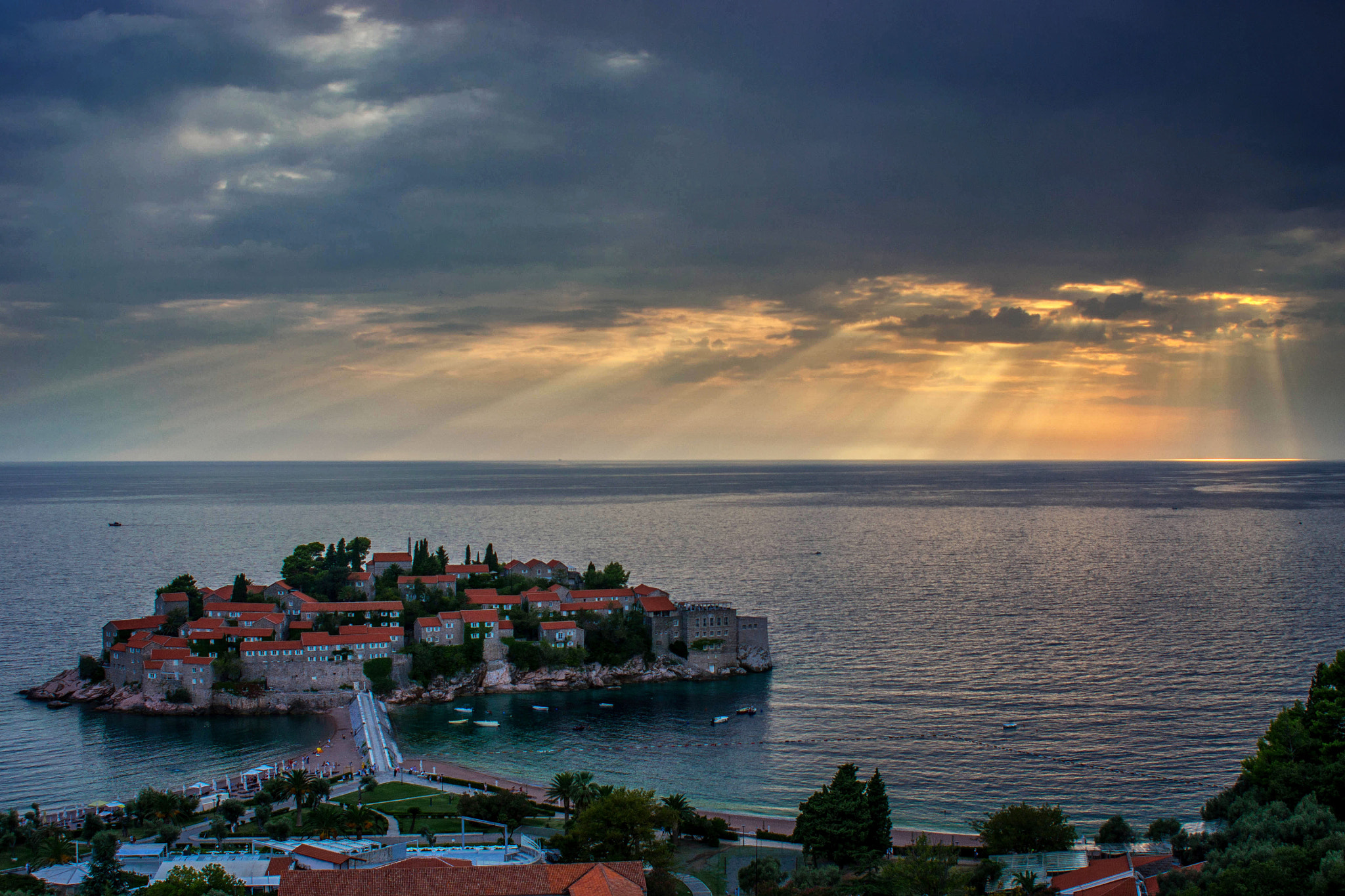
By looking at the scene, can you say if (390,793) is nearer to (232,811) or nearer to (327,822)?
(327,822)

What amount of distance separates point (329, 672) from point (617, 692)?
23909mm

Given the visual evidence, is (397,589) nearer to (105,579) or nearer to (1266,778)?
(105,579)

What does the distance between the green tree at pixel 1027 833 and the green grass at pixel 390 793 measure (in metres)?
30.9

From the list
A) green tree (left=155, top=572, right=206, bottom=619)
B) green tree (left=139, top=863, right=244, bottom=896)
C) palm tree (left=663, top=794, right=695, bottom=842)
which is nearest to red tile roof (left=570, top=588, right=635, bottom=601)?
green tree (left=155, top=572, right=206, bottom=619)

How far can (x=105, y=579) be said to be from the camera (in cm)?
13088

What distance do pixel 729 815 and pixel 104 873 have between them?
30.3 meters

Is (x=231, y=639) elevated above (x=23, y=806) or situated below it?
above

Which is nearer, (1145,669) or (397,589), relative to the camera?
(1145,669)

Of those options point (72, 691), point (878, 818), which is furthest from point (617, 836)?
point (72, 691)

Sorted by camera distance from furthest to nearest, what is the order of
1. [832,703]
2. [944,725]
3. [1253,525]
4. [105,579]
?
[1253,525] → [105,579] → [832,703] → [944,725]

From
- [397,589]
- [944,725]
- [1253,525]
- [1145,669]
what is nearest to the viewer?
[944,725]

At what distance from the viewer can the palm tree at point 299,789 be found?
161 feet

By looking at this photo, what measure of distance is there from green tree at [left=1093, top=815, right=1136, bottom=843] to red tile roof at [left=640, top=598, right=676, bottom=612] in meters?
48.5

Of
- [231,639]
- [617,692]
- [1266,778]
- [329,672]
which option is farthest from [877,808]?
[231,639]
